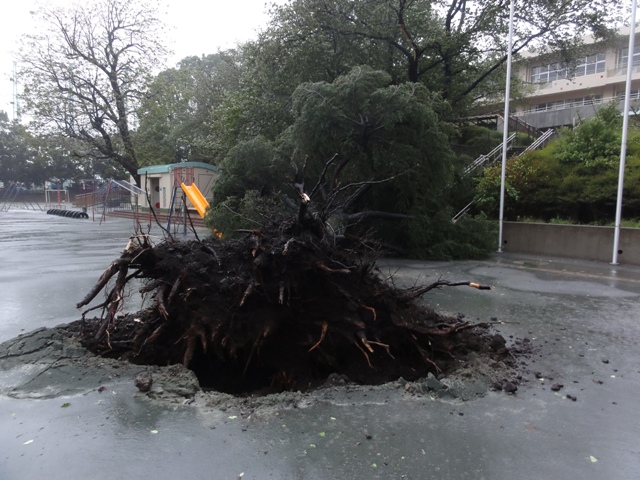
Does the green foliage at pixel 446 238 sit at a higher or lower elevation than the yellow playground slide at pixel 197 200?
lower

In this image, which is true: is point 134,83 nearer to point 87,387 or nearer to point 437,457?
point 87,387

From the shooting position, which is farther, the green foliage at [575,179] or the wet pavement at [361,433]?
the green foliage at [575,179]

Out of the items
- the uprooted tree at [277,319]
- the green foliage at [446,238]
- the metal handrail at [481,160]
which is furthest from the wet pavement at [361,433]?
the metal handrail at [481,160]

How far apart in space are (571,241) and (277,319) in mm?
10532

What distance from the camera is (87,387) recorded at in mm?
3922

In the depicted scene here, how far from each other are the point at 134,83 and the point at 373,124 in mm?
22311

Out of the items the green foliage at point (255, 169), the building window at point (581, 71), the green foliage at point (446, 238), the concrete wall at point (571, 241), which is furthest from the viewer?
the building window at point (581, 71)

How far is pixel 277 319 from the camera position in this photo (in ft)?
15.1

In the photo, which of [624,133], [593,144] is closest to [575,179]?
[593,144]

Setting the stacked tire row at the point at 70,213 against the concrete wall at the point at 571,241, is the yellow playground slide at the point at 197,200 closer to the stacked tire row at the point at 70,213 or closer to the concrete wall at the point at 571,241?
the concrete wall at the point at 571,241

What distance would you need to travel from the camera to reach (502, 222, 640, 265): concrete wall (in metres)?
11.3

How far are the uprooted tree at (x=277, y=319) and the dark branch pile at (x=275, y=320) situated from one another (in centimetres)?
1

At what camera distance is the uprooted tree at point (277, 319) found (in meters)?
4.56

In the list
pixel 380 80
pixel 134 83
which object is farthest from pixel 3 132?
pixel 380 80
